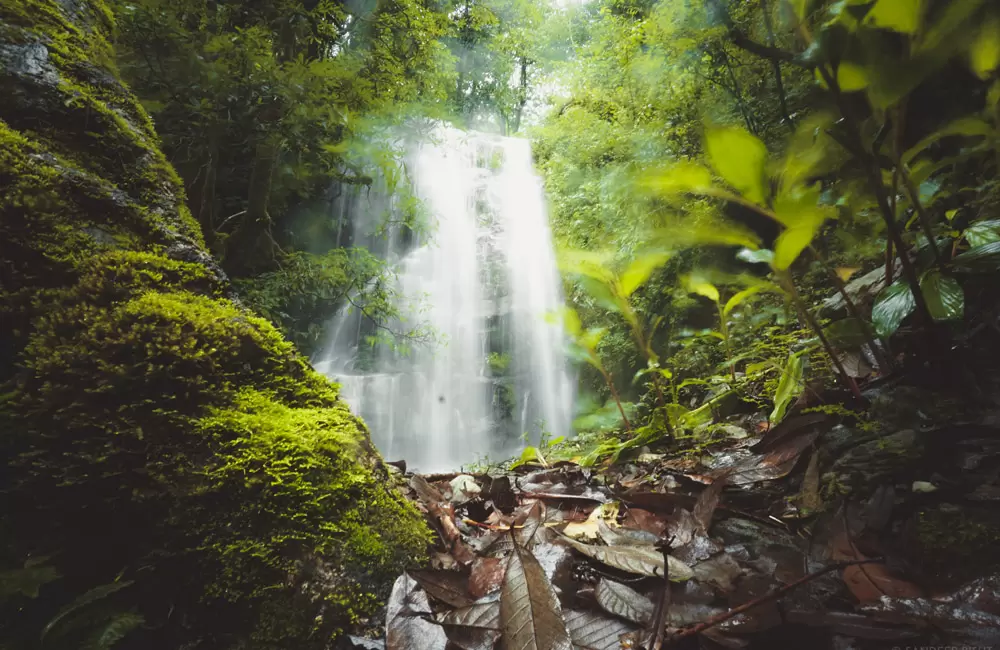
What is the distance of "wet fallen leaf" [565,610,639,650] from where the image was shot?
77cm

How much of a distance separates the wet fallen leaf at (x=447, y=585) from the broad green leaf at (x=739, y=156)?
1.28 metres

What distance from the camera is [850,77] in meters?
0.98

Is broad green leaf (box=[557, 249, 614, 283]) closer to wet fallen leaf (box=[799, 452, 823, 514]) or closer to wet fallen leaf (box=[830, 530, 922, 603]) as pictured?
wet fallen leaf (box=[799, 452, 823, 514])

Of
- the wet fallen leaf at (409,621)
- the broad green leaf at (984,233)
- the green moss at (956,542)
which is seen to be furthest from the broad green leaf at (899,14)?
the wet fallen leaf at (409,621)

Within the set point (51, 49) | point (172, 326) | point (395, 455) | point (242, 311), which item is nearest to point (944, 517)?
point (172, 326)

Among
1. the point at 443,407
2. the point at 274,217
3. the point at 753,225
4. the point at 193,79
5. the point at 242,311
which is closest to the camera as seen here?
the point at 242,311

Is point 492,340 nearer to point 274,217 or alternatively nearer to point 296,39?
point 274,217

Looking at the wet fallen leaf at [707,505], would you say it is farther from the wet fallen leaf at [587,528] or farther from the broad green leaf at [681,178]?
the broad green leaf at [681,178]

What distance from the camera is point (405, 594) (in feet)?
3.13

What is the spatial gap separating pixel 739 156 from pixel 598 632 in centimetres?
122

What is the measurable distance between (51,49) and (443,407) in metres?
7.64

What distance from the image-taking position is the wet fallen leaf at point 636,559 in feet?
2.97

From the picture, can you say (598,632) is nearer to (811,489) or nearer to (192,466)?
(811,489)

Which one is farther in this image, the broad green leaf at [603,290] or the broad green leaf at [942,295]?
the broad green leaf at [603,290]
